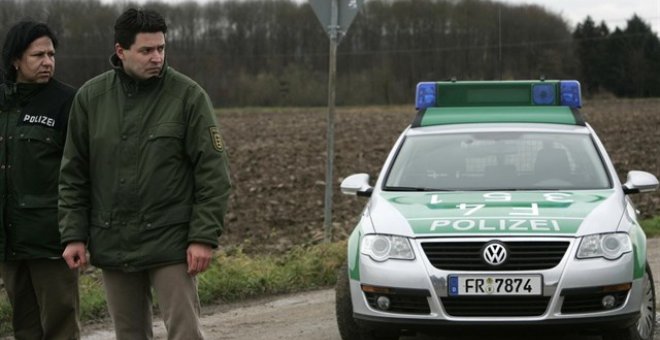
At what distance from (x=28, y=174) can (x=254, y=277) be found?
4072mm

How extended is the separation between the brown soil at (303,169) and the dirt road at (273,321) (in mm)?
3007

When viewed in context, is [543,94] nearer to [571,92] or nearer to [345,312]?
[571,92]

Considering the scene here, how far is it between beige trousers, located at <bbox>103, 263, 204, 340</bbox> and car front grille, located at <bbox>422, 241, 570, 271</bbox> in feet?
5.78

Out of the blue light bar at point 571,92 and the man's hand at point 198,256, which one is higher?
the blue light bar at point 571,92

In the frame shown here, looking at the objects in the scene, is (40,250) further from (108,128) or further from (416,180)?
(416,180)

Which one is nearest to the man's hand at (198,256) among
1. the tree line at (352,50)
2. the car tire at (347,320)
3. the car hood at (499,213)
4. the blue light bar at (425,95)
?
the car hood at (499,213)

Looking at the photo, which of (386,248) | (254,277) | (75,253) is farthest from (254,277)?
(75,253)

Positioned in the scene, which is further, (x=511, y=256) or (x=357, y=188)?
(x=357, y=188)

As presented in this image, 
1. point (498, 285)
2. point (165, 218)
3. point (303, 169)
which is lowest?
point (303, 169)

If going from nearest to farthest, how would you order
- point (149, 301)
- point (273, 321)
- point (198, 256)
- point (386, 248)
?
point (198, 256) < point (149, 301) < point (386, 248) < point (273, 321)

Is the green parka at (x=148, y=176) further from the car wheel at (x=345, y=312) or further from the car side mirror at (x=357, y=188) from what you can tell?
the car side mirror at (x=357, y=188)

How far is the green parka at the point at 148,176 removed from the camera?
4.27 metres

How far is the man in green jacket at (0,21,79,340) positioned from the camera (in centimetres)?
495

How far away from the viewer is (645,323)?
626 centimetres
